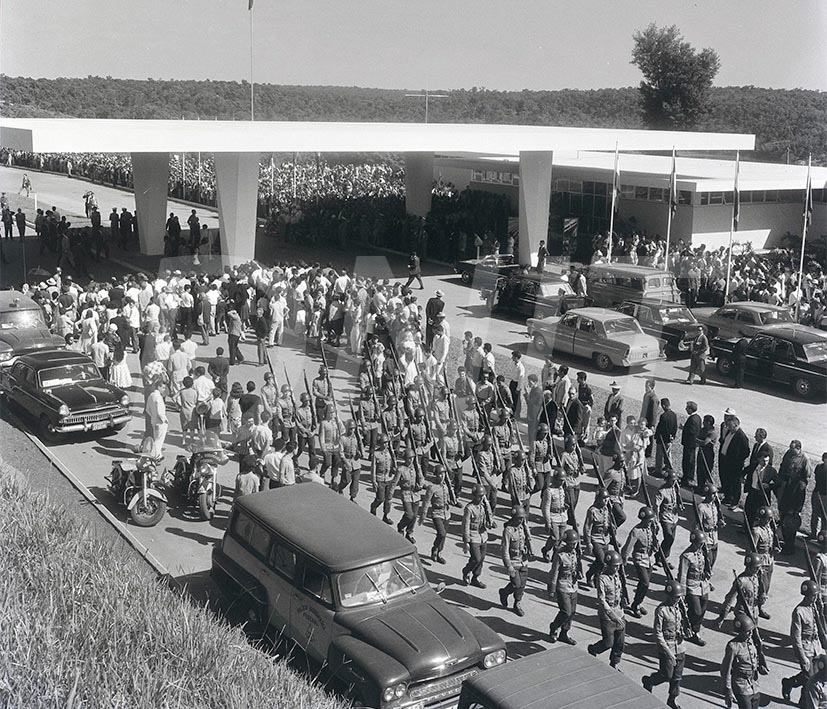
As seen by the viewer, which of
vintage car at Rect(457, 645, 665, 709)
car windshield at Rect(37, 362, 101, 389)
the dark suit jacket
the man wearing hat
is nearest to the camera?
vintage car at Rect(457, 645, 665, 709)

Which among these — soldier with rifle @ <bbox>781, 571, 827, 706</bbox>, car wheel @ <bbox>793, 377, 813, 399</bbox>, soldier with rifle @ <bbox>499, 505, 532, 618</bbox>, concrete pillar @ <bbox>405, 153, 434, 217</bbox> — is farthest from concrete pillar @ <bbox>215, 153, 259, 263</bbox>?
soldier with rifle @ <bbox>781, 571, 827, 706</bbox>

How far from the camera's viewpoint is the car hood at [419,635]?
8.04 metres

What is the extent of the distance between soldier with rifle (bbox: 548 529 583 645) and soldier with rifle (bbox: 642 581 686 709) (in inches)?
44.1

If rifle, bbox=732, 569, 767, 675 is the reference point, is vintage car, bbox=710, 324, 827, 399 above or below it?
above

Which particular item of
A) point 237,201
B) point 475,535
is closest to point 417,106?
point 237,201

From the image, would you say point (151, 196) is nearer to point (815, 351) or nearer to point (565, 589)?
point (815, 351)

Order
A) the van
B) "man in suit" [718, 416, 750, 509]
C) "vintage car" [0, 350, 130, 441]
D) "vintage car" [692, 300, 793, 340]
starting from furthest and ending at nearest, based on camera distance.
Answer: the van → "vintage car" [692, 300, 793, 340] → "vintage car" [0, 350, 130, 441] → "man in suit" [718, 416, 750, 509]

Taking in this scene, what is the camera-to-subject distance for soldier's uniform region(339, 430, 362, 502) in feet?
42.6

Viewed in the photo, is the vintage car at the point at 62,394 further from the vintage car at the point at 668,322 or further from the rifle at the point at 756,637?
the vintage car at the point at 668,322

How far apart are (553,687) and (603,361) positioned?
1408 centimetres

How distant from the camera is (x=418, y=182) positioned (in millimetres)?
37938

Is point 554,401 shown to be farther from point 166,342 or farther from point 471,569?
point 166,342

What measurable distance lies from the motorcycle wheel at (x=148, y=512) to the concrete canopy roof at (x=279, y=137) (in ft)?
43.2

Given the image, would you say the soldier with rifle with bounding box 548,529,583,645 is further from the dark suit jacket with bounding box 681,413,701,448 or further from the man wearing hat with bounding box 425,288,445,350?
the man wearing hat with bounding box 425,288,445,350
